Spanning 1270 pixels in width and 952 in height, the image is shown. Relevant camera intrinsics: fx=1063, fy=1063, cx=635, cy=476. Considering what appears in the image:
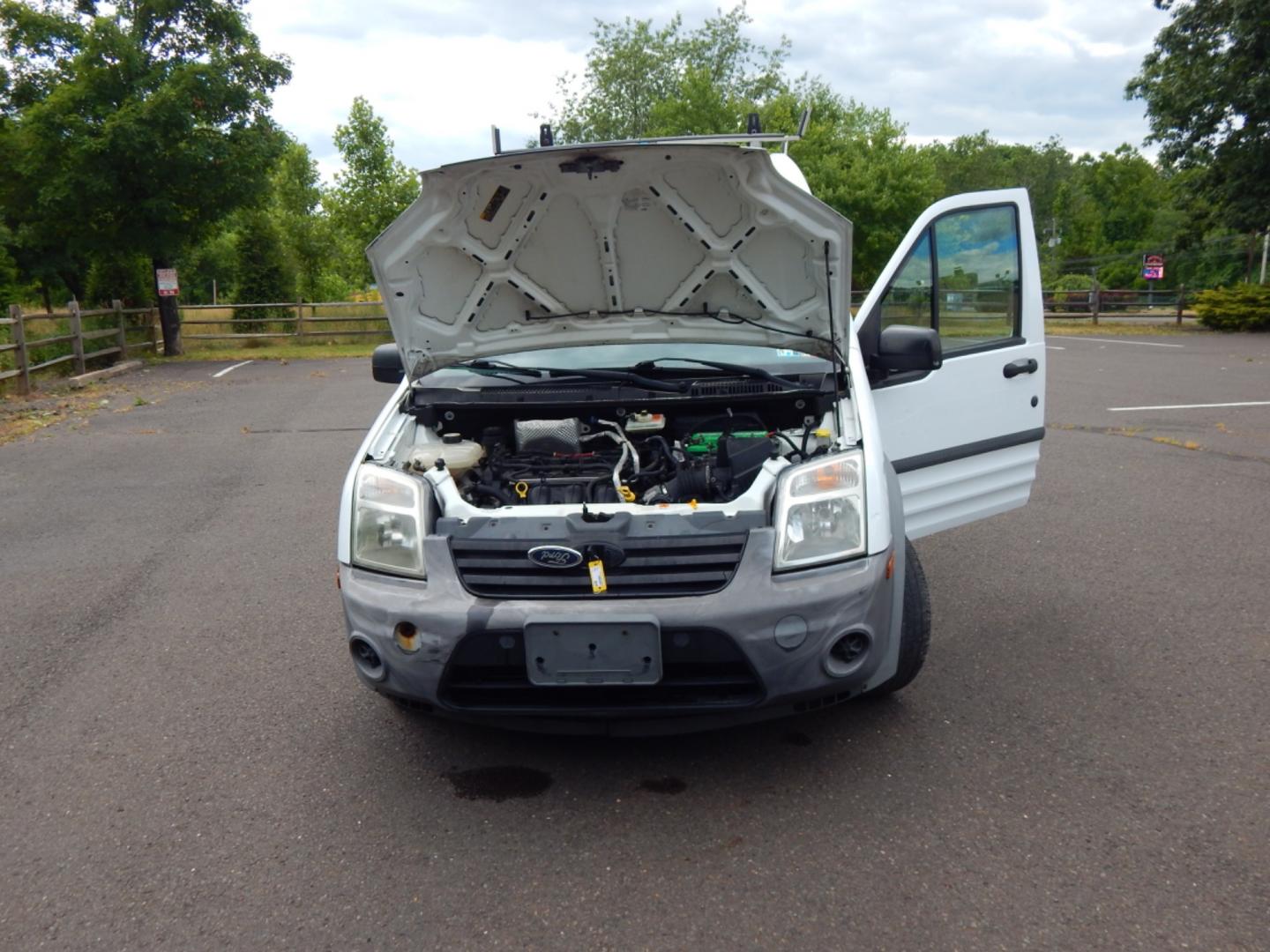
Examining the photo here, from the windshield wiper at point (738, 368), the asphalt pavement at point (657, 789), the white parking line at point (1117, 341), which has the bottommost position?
the asphalt pavement at point (657, 789)

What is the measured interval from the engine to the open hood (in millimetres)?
487

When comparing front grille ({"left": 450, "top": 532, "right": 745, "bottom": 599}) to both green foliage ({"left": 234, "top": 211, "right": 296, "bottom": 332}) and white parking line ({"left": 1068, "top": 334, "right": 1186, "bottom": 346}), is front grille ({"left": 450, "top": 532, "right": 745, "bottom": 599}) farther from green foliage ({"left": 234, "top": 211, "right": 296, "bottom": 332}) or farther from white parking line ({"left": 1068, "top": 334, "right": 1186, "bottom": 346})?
green foliage ({"left": 234, "top": 211, "right": 296, "bottom": 332})

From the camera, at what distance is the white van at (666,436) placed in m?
3.10

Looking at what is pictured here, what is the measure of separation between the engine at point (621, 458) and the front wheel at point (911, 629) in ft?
1.85

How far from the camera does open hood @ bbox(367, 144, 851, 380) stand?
393cm

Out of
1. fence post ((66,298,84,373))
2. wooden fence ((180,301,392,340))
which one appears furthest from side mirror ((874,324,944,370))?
wooden fence ((180,301,392,340))

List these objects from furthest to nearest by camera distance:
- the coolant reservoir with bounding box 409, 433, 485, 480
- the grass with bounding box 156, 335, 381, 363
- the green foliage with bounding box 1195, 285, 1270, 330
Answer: the green foliage with bounding box 1195, 285, 1270, 330
the grass with bounding box 156, 335, 381, 363
the coolant reservoir with bounding box 409, 433, 485, 480

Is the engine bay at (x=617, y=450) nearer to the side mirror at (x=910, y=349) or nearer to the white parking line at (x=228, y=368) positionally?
the side mirror at (x=910, y=349)

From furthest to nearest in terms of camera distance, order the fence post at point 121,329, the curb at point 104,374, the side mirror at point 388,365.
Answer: the fence post at point 121,329 < the curb at point 104,374 < the side mirror at point 388,365

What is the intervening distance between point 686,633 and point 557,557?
44 centimetres

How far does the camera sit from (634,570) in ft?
10.3

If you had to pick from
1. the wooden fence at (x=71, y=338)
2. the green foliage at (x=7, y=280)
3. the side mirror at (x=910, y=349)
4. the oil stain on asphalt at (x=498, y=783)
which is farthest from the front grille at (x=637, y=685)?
the green foliage at (x=7, y=280)

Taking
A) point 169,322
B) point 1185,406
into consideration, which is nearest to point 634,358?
point 1185,406

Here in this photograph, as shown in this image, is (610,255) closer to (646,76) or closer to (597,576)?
(597,576)
